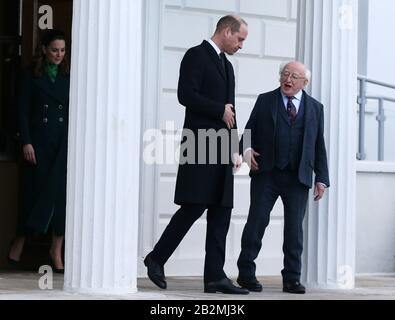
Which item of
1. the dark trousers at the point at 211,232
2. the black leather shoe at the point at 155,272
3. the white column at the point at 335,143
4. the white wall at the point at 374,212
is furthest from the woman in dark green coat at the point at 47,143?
the white wall at the point at 374,212

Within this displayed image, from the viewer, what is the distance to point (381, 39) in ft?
47.8

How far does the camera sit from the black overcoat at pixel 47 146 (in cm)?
1137

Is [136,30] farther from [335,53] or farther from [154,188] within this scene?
[154,188]

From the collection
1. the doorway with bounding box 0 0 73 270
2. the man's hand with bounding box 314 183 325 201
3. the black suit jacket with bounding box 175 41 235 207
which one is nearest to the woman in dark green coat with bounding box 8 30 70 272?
the doorway with bounding box 0 0 73 270

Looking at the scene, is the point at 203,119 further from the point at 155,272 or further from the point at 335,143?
the point at 335,143

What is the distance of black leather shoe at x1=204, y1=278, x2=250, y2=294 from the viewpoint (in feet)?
32.1

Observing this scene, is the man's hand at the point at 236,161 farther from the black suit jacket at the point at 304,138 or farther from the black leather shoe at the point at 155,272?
the black leather shoe at the point at 155,272

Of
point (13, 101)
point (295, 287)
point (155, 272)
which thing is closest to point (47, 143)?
point (13, 101)

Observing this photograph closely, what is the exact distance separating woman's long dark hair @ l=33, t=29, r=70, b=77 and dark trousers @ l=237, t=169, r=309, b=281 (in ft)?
7.06

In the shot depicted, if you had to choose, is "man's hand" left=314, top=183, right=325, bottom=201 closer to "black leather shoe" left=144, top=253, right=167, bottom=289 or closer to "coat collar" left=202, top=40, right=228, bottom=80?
"coat collar" left=202, top=40, right=228, bottom=80

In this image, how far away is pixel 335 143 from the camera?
34.6 ft

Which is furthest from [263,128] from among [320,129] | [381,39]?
[381,39]

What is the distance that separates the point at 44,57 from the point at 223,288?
2.75m
